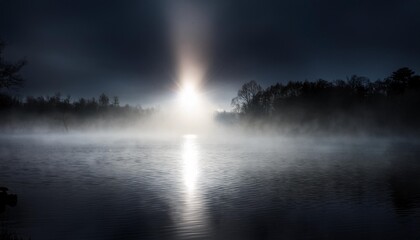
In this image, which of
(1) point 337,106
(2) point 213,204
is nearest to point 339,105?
(1) point 337,106

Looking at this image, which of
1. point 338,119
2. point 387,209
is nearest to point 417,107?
point 338,119

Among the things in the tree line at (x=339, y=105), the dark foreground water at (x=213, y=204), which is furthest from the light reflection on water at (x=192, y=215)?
the tree line at (x=339, y=105)

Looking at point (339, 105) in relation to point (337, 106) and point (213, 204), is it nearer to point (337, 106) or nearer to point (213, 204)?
point (337, 106)

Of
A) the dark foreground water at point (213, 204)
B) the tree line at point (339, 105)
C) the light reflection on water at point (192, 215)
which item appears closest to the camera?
the light reflection on water at point (192, 215)

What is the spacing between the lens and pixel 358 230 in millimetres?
25812

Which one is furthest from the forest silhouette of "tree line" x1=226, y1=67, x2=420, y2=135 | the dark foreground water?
the dark foreground water

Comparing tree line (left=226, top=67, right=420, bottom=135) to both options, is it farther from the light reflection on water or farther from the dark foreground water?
the light reflection on water

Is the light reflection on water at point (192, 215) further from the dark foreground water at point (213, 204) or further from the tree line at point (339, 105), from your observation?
the tree line at point (339, 105)

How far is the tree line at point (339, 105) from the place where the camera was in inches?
5544

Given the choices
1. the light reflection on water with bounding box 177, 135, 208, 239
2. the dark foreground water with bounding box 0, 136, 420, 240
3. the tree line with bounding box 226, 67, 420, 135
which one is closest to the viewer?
the light reflection on water with bounding box 177, 135, 208, 239

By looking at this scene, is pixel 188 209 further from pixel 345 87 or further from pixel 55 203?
pixel 345 87

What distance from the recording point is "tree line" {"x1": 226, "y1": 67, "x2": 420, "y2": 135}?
140812 mm

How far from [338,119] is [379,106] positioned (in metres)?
20.4

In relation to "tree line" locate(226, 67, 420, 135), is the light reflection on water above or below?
below
